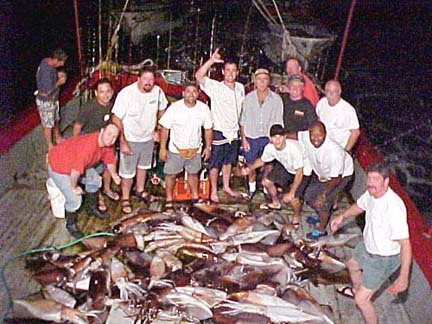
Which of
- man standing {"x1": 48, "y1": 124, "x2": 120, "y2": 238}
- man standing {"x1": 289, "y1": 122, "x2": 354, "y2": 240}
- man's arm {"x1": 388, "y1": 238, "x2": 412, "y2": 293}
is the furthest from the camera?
man standing {"x1": 289, "y1": 122, "x2": 354, "y2": 240}

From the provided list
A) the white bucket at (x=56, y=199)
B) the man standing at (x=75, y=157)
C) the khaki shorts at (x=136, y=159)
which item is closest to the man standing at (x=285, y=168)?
the khaki shorts at (x=136, y=159)

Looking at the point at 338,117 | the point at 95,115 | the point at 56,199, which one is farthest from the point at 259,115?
the point at 56,199

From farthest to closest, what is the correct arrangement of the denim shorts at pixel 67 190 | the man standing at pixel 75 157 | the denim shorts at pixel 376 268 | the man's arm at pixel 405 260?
the denim shorts at pixel 67 190 → the man standing at pixel 75 157 → the denim shorts at pixel 376 268 → the man's arm at pixel 405 260

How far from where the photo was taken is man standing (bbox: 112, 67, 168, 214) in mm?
5086

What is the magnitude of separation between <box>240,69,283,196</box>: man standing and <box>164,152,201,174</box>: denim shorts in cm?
59

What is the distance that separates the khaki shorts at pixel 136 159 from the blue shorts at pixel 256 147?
1108 millimetres

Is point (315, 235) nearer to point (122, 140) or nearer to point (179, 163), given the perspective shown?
point (179, 163)

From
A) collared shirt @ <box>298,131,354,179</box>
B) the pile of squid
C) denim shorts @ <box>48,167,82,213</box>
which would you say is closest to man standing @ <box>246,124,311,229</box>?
collared shirt @ <box>298,131,354,179</box>

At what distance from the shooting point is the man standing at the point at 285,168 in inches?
202

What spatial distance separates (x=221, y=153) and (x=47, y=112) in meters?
2.22

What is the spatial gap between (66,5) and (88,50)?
0.87 m

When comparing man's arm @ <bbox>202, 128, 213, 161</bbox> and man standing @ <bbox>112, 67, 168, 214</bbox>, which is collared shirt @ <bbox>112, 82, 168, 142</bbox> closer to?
man standing @ <bbox>112, 67, 168, 214</bbox>

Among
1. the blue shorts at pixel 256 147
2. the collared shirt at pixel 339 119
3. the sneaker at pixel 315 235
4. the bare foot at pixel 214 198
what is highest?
the collared shirt at pixel 339 119

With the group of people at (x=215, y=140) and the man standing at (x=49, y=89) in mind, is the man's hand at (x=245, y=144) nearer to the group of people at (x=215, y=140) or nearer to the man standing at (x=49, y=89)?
the group of people at (x=215, y=140)
